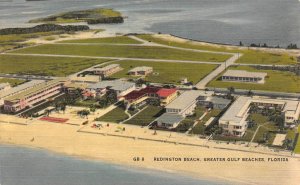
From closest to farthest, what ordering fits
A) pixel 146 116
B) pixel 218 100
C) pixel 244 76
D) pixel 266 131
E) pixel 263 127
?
pixel 266 131 < pixel 263 127 < pixel 146 116 < pixel 218 100 < pixel 244 76

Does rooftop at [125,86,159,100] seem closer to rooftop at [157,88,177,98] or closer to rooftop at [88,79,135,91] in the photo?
rooftop at [157,88,177,98]

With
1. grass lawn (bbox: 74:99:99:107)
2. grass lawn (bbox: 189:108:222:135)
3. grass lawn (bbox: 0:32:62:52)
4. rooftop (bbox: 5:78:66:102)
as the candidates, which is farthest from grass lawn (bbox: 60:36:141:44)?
grass lawn (bbox: 189:108:222:135)

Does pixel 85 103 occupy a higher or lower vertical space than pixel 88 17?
lower

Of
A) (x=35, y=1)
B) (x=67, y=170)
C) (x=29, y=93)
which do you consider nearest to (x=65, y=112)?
(x=29, y=93)

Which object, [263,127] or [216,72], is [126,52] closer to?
[216,72]

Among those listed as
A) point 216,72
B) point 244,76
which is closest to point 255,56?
point 216,72
